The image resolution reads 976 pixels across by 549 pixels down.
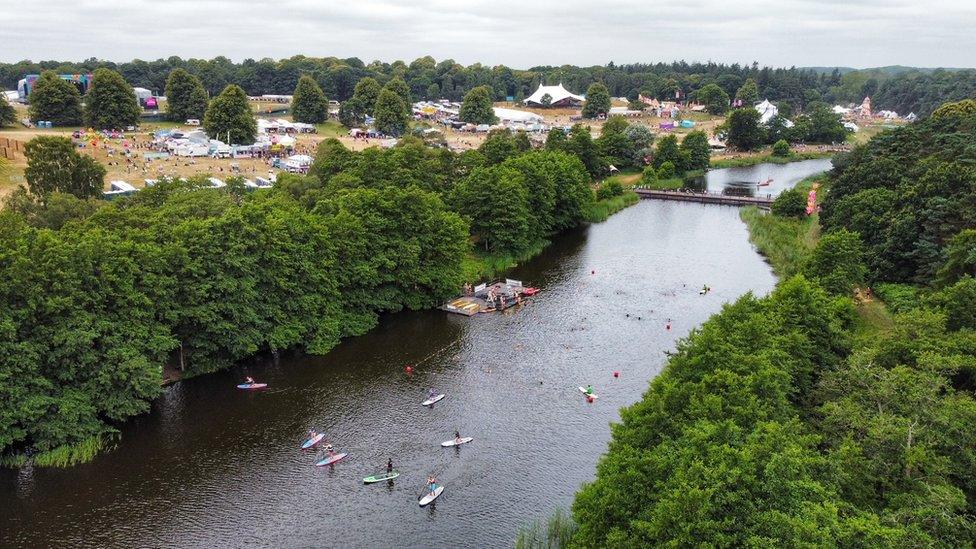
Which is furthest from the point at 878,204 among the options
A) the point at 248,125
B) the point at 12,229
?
the point at 248,125

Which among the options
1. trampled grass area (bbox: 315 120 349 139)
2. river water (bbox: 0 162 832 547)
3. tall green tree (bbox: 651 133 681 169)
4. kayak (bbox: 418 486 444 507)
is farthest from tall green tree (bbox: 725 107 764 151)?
kayak (bbox: 418 486 444 507)

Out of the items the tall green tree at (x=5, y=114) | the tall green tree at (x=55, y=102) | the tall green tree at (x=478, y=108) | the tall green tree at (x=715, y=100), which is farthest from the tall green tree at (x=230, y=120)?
the tall green tree at (x=715, y=100)

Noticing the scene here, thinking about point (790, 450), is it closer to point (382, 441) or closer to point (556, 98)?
point (382, 441)

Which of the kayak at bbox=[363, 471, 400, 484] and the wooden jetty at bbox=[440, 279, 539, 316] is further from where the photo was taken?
the wooden jetty at bbox=[440, 279, 539, 316]

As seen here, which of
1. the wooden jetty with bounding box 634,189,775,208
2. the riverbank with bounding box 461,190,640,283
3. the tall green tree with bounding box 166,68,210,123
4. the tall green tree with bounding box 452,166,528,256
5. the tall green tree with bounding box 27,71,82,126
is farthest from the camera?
the tall green tree with bounding box 166,68,210,123

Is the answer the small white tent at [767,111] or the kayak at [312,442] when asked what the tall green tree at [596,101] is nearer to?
the small white tent at [767,111]

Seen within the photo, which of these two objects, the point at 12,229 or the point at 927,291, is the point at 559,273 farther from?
the point at 12,229

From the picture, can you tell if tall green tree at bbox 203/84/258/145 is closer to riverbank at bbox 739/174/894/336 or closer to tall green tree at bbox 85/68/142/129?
tall green tree at bbox 85/68/142/129
